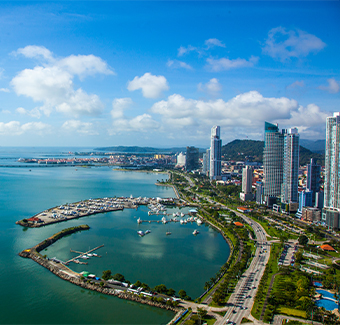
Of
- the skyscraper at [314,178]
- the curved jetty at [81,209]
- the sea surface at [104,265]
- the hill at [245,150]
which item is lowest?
the sea surface at [104,265]

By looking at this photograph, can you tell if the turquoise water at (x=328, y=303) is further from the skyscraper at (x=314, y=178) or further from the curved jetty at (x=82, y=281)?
the skyscraper at (x=314, y=178)

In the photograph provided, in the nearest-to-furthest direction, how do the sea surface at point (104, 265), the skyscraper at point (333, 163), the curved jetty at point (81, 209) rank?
the sea surface at point (104, 265) → the curved jetty at point (81, 209) → the skyscraper at point (333, 163)

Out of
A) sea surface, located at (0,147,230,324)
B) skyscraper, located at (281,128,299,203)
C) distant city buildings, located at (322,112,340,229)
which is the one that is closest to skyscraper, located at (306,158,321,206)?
skyscraper, located at (281,128,299,203)

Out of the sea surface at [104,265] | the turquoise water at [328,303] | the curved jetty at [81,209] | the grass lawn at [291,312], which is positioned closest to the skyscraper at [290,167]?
the sea surface at [104,265]

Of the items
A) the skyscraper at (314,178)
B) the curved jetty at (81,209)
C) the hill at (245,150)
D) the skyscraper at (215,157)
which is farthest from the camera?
the hill at (245,150)

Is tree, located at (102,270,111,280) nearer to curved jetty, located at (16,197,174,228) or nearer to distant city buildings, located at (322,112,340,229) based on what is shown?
curved jetty, located at (16,197,174,228)

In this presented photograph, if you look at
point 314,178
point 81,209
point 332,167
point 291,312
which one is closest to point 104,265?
point 291,312

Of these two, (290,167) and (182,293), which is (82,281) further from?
(290,167)
